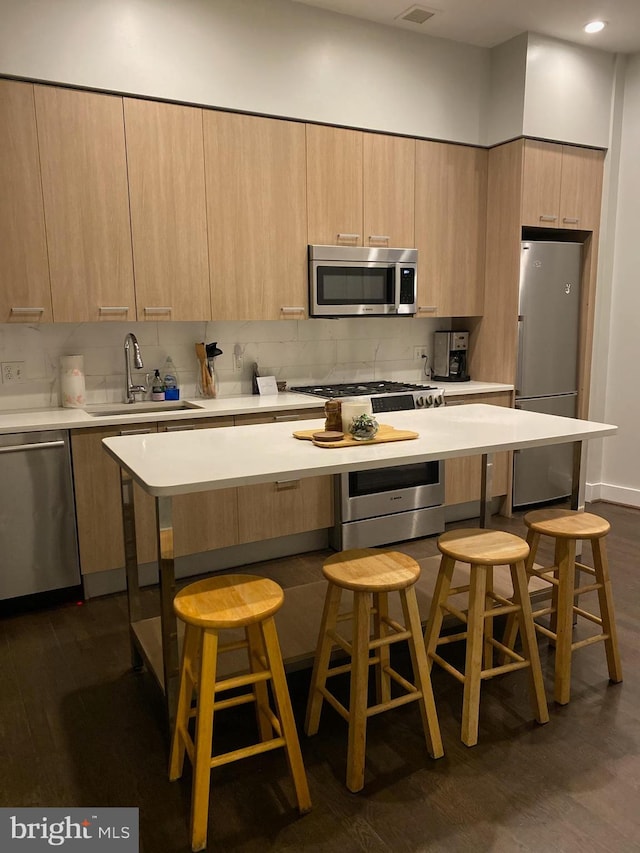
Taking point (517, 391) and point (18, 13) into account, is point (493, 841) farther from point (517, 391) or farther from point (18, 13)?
point (18, 13)

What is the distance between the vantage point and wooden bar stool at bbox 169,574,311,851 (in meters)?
1.69

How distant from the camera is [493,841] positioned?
1723 mm

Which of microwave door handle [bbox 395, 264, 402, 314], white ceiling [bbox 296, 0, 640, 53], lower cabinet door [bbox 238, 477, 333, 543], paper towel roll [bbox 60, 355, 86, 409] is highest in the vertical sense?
white ceiling [bbox 296, 0, 640, 53]

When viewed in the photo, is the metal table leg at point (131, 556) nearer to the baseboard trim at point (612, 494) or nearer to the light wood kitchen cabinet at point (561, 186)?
the light wood kitchen cabinet at point (561, 186)

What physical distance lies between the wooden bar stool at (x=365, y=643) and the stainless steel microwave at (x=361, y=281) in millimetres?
2111

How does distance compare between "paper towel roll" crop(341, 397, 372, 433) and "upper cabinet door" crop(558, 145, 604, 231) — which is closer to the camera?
"paper towel roll" crop(341, 397, 372, 433)

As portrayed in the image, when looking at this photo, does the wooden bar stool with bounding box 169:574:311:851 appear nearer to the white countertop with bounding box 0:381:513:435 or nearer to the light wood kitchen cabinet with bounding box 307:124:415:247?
the white countertop with bounding box 0:381:513:435

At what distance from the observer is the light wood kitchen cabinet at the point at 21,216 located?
300 centimetres

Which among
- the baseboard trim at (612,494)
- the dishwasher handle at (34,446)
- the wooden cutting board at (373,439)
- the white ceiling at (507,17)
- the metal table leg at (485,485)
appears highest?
the white ceiling at (507,17)

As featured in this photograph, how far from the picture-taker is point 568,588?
2350mm

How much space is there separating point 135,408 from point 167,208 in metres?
1.08

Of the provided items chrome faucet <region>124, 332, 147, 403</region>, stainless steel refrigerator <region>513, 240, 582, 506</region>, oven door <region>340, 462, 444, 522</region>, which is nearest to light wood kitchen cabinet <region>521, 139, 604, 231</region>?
stainless steel refrigerator <region>513, 240, 582, 506</region>

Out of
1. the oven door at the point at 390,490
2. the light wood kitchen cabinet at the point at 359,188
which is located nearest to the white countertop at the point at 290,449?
the oven door at the point at 390,490

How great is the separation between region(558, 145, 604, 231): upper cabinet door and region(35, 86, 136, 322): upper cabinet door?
2837mm
